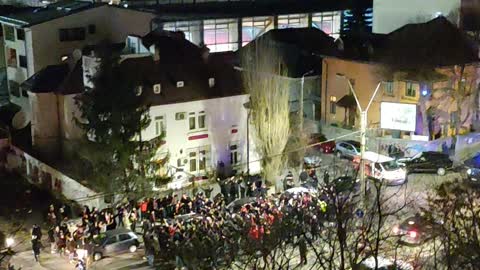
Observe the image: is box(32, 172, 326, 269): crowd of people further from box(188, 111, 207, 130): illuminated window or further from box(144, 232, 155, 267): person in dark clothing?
box(188, 111, 207, 130): illuminated window

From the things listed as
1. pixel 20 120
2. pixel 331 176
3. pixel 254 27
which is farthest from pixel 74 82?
pixel 254 27

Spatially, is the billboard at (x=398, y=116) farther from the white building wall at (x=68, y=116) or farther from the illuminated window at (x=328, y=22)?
the illuminated window at (x=328, y=22)

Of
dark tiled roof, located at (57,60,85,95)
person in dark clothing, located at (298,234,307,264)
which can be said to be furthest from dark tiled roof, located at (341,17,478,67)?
person in dark clothing, located at (298,234,307,264)

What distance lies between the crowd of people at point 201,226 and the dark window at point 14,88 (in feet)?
58.6

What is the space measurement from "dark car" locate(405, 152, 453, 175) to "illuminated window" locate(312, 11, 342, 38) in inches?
1031

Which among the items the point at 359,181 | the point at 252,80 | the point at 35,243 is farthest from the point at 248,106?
the point at 35,243

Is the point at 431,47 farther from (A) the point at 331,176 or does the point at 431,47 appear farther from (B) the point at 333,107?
(A) the point at 331,176

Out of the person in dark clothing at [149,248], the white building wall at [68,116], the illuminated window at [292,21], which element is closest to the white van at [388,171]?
the person in dark clothing at [149,248]

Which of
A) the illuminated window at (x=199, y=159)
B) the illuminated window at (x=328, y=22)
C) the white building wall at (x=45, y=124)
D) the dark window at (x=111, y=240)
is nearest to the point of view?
the dark window at (x=111, y=240)

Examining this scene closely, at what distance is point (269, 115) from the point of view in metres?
A: 37.3

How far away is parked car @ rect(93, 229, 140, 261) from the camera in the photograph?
1009 inches

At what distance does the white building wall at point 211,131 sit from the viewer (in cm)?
3619

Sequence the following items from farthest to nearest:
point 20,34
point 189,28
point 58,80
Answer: point 189,28
point 20,34
point 58,80

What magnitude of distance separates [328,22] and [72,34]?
84.6 ft
